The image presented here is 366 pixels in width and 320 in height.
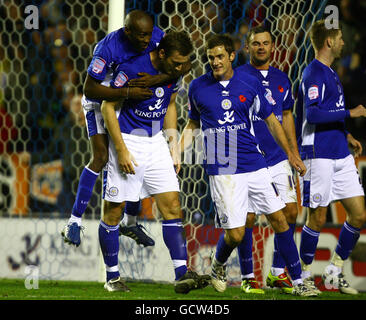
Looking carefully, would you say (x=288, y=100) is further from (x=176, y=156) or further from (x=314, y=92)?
(x=176, y=156)

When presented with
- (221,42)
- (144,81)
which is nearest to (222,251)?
(144,81)

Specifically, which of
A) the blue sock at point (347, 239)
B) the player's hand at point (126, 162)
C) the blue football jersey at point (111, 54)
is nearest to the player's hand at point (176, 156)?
the player's hand at point (126, 162)

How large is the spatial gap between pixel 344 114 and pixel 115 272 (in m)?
1.86

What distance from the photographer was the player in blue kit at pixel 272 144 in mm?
5176

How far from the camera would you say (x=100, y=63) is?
4484mm

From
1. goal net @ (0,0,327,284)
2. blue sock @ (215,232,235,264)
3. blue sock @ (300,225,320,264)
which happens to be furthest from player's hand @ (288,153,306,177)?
goal net @ (0,0,327,284)

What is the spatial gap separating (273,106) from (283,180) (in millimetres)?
521

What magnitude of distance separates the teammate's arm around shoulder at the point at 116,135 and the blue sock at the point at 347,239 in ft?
5.47

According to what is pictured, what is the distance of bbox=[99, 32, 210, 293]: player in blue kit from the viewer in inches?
178

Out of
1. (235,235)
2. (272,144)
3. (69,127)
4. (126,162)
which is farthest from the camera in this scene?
(69,127)

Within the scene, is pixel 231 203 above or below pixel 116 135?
below

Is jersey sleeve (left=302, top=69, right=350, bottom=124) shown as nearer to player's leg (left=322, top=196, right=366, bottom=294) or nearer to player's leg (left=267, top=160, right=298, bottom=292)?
player's leg (left=267, top=160, right=298, bottom=292)

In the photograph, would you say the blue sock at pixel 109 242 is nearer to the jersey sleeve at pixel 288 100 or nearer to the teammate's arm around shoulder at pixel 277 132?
the teammate's arm around shoulder at pixel 277 132

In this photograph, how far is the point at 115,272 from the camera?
16.1 feet
